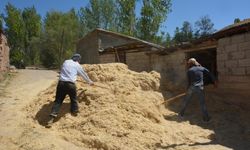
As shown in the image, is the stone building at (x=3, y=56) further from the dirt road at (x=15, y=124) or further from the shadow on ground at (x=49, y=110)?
the shadow on ground at (x=49, y=110)

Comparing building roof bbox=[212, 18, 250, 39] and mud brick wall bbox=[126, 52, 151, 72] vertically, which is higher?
building roof bbox=[212, 18, 250, 39]

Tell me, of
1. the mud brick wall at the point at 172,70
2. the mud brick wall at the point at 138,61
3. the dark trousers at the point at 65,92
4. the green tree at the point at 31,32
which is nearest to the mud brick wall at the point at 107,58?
the mud brick wall at the point at 138,61

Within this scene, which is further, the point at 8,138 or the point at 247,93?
the point at 247,93

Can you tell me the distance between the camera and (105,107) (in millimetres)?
7133

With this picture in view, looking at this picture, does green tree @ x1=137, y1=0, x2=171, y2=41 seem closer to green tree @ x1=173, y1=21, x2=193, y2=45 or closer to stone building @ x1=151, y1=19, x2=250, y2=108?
green tree @ x1=173, y1=21, x2=193, y2=45

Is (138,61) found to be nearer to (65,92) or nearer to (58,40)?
(65,92)

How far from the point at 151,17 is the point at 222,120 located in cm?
2345

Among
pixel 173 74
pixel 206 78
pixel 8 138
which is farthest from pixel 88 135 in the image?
pixel 173 74

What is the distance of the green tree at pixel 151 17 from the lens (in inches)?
1192

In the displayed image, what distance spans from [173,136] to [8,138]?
341cm

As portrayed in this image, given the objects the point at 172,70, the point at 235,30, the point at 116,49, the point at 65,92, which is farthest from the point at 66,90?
the point at 116,49

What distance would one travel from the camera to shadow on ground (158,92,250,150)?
22.0 feet

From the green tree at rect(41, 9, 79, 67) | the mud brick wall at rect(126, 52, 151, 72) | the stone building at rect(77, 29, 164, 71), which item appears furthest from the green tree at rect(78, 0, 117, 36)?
the mud brick wall at rect(126, 52, 151, 72)

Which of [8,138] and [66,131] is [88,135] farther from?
[8,138]
